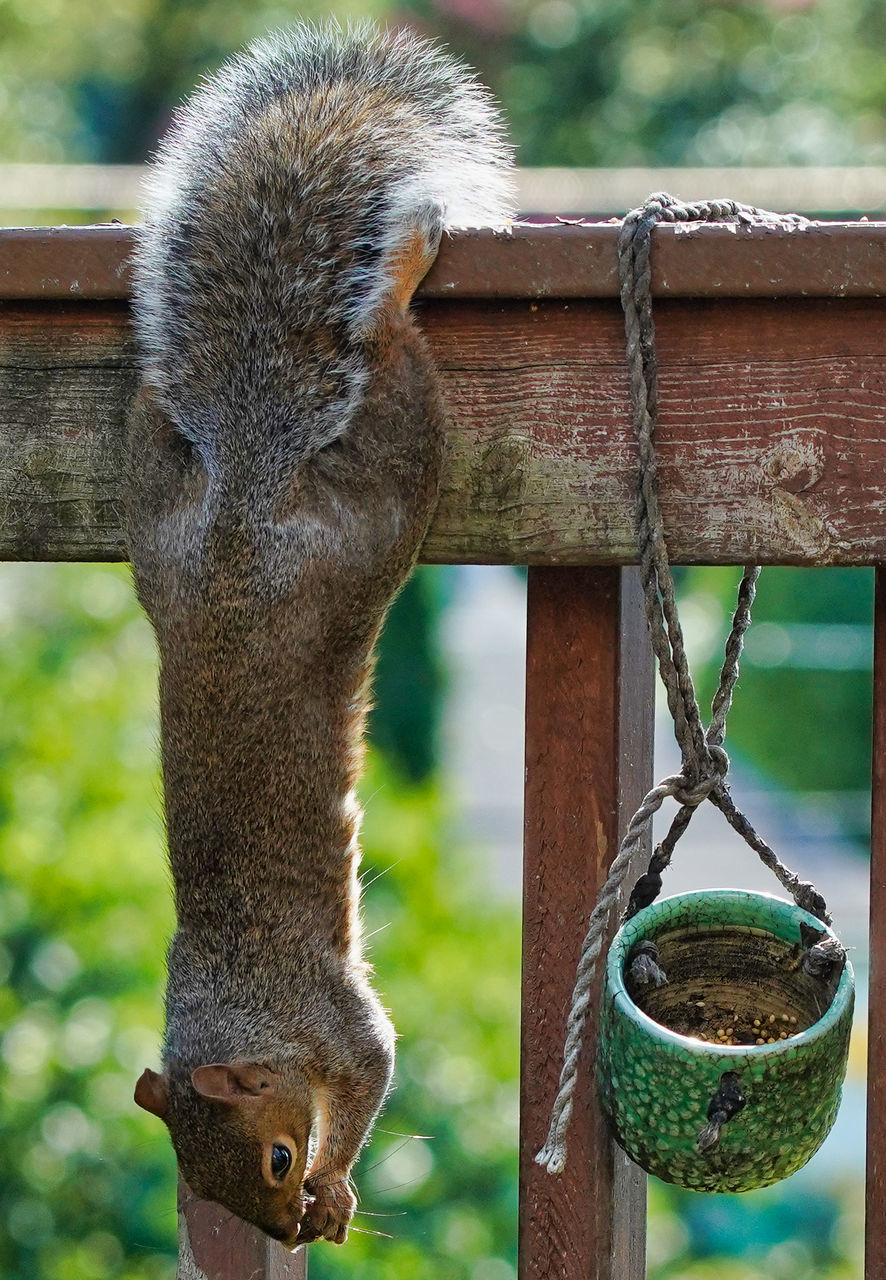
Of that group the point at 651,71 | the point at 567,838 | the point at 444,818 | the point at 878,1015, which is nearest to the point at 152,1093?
the point at 567,838

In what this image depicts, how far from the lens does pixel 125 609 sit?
17.7ft

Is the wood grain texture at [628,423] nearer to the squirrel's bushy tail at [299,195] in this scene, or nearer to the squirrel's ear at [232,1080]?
the squirrel's bushy tail at [299,195]

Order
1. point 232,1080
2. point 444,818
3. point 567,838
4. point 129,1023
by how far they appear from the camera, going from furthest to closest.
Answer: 1. point 444,818
2. point 129,1023
3. point 232,1080
4. point 567,838

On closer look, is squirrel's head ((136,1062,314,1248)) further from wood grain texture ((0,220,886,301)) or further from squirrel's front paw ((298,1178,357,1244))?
wood grain texture ((0,220,886,301))

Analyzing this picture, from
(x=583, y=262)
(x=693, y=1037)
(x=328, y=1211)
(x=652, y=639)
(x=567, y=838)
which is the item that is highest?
(x=583, y=262)

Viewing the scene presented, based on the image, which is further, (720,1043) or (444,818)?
(444,818)

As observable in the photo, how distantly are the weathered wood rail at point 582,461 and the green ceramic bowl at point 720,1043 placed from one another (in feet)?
0.19

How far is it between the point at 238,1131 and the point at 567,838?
1.56ft

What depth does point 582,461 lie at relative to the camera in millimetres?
1062

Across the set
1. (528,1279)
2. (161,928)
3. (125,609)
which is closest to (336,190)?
(528,1279)

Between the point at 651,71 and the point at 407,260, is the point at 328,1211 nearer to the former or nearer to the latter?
the point at 407,260

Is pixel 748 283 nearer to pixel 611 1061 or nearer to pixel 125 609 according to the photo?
pixel 611 1061

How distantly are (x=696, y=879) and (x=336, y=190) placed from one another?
6.37 metres

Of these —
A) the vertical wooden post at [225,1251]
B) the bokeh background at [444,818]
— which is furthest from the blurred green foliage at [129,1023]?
the vertical wooden post at [225,1251]
